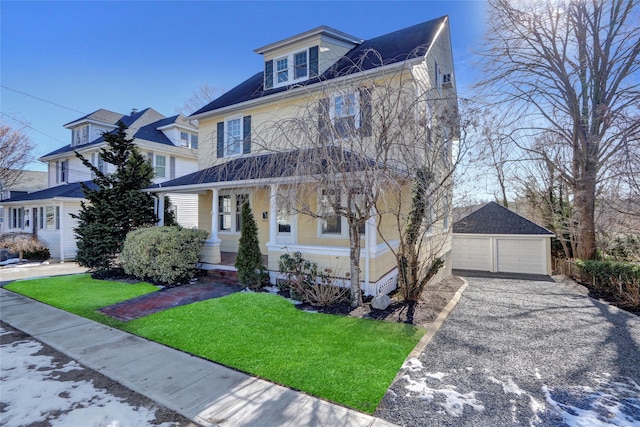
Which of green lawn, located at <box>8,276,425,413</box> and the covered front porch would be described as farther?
the covered front porch

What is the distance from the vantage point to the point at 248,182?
8.96m

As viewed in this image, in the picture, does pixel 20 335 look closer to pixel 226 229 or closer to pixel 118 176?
pixel 118 176

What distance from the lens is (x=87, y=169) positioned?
22234mm

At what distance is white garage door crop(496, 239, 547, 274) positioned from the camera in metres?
15.9

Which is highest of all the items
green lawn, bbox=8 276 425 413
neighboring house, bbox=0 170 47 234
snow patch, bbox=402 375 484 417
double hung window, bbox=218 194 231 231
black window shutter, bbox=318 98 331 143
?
neighboring house, bbox=0 170 47 234

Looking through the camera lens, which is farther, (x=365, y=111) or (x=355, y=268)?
(x=355, y=268)

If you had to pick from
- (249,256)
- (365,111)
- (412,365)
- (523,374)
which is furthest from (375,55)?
(523,374)

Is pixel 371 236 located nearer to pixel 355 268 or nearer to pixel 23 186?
pixel 355 268

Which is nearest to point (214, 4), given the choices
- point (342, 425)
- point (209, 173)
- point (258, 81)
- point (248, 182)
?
point (258, 81)

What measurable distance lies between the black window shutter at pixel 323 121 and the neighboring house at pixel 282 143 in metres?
0.13

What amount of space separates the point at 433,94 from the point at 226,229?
32.9 ft

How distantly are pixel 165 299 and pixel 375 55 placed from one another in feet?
35.1

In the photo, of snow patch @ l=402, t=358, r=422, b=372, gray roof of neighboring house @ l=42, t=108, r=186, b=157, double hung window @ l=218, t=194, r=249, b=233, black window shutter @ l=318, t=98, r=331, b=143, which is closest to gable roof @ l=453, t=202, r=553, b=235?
double hung window @ l=218, t=194, r=249, b=233

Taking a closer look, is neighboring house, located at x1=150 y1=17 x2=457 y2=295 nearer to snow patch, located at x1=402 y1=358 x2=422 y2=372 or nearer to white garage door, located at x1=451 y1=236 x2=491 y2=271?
snow patch, located at x1=402 y1=358 x2=422 y2=372
